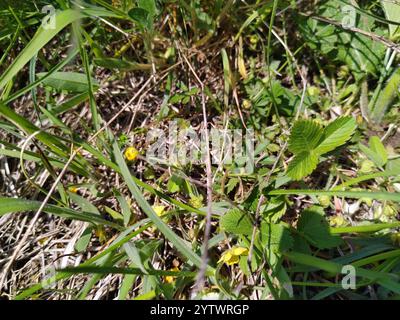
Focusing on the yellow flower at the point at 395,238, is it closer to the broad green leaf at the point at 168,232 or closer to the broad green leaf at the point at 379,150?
the broad green leaf at the point at 379,150

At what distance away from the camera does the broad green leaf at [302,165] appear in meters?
1.36

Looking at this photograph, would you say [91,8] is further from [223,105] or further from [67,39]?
[223,105]

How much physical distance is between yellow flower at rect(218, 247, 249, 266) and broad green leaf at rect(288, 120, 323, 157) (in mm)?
390

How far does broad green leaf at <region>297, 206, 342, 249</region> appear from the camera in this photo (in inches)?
51.4

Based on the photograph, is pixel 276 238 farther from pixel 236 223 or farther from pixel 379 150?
pixel 379 150

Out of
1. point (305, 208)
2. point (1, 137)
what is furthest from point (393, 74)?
point (1, 137)

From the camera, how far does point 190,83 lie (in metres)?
1.73

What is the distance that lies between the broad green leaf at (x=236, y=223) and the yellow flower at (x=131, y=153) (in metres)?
0.47

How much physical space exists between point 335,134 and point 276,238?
1.38ft

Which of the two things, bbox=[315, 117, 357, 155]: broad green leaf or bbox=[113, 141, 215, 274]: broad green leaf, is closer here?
bbox=[113, 141, 215, 274]: broad green leaf

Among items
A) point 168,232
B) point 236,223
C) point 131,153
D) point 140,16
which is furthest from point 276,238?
point 140,16

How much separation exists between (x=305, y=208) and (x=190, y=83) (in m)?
0.73

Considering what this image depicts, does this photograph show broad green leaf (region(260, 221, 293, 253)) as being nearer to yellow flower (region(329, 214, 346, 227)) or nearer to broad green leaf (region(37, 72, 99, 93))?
yellow flower (region(329, 214, 346, 227))

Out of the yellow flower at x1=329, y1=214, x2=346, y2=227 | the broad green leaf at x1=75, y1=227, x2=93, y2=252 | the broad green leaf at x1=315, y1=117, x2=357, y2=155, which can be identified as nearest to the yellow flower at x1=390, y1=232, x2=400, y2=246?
the yellow flower at x1=329, y1=214, x2=346, y2=227
